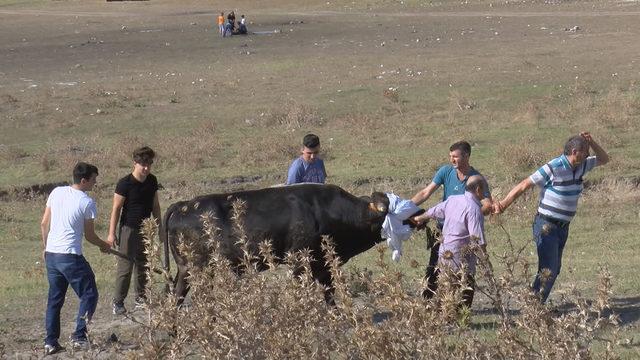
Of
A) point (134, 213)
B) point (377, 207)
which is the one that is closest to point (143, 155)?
point (134, 213)

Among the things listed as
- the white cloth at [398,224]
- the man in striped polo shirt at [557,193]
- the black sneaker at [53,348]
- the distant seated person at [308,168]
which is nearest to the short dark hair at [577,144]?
the man in striped polo shirt at [557,193]

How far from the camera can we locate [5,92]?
31.9 m

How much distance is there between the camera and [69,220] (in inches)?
361

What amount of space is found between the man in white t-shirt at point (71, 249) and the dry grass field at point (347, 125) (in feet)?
0.91

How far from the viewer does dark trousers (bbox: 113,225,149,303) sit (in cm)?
1047

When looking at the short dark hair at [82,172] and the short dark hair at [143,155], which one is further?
the short dark hair at [143,155]

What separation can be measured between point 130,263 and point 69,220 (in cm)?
153

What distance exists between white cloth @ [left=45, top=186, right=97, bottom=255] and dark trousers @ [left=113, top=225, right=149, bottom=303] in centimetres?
120

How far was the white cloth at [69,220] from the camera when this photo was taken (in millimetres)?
9172

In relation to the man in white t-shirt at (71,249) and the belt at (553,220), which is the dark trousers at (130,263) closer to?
the man in white t-shirt at (71,249)

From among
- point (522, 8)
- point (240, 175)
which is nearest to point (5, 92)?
point (240, 175)

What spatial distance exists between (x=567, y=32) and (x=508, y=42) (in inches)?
145

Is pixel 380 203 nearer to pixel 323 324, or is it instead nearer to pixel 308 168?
pixel 308 168

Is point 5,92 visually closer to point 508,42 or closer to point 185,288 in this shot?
point 508,42
